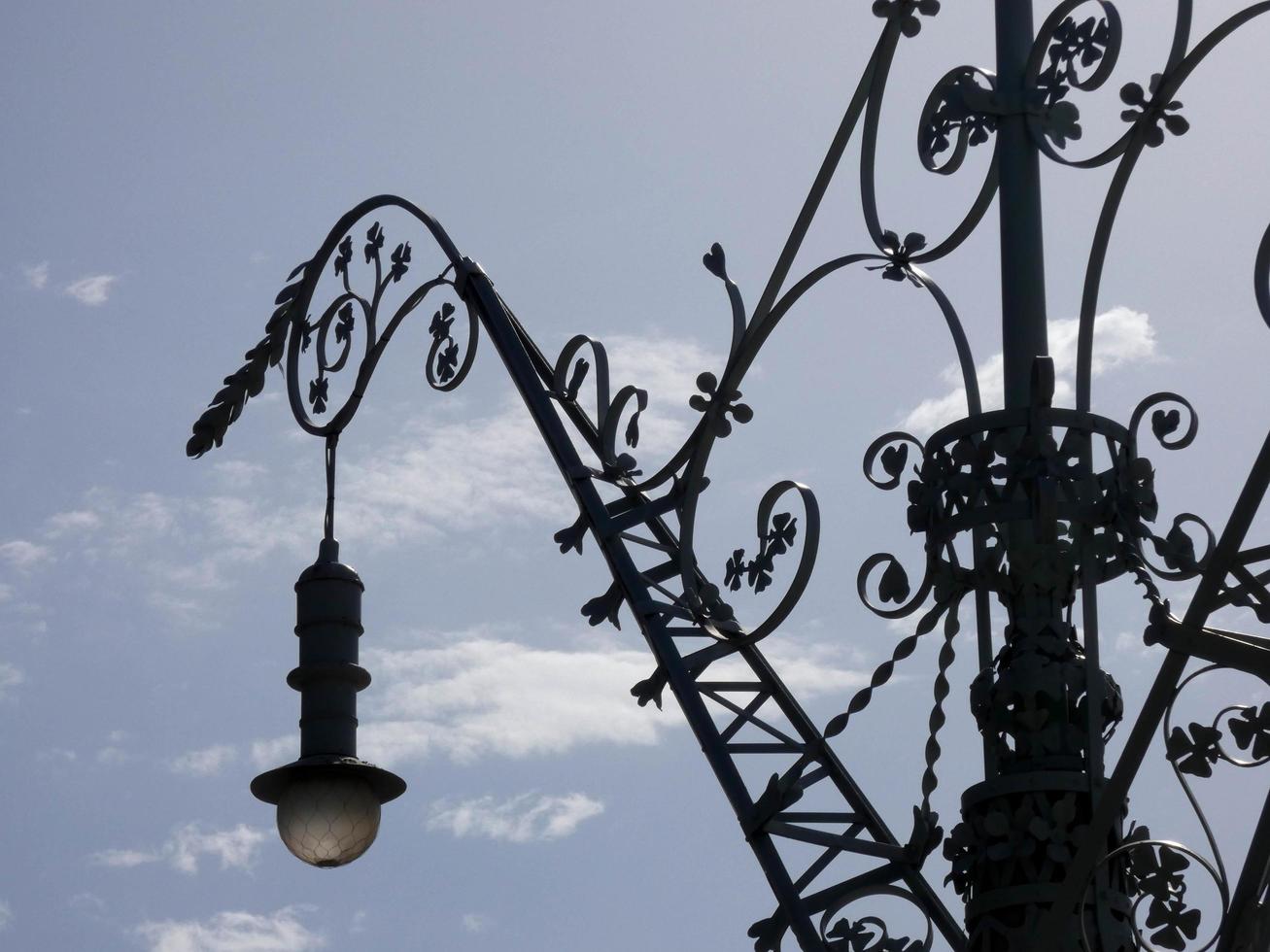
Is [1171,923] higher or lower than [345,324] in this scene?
lower

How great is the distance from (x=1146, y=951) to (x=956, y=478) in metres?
1.34

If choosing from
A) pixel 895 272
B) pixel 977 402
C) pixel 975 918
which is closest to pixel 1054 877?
pixel 975 918

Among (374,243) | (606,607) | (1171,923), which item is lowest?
(1171,923)

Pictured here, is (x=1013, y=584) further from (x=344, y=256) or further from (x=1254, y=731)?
(x=344, y=256)

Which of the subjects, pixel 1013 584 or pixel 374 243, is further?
pixel 374 243

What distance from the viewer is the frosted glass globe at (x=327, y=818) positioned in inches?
324

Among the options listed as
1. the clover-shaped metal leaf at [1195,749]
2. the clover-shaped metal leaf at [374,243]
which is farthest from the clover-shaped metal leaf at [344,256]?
the clover-shaped metal leaf at [1195,749]

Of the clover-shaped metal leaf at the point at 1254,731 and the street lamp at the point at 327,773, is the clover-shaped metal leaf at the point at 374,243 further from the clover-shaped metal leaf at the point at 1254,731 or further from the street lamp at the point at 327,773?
the clover-shaped metal leaf at the point at 1254,731

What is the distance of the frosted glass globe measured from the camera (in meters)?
8.24

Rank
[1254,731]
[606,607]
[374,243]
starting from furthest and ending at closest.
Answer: [374,243] < [606,607] < [1254,731]

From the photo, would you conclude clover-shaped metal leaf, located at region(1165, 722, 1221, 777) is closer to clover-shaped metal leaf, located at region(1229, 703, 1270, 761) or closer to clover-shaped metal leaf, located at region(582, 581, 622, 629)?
clover-shaped metal leaf, located at region(1229, 703, 1270, 761)

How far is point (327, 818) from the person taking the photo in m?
8.23

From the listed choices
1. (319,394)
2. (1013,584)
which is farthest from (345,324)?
(1013,584)

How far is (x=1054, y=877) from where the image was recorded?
6.11m
